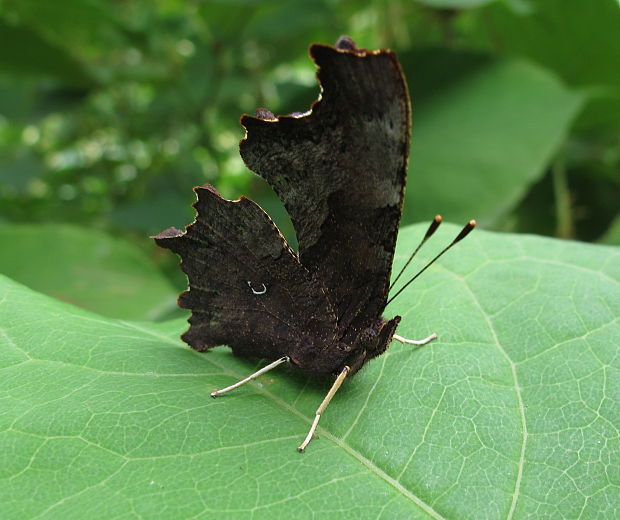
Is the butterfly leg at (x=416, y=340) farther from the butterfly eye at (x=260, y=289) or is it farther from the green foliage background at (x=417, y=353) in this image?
the butterfly eye at (x=260, y=289)

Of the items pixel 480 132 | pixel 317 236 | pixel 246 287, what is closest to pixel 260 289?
pixel 246 287

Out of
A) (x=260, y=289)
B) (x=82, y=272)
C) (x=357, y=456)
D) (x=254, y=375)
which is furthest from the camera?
(x=82, y=272)

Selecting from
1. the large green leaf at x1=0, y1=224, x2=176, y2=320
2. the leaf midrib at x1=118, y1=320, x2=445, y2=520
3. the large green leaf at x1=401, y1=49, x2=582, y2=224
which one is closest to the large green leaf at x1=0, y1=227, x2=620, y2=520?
the leaf midrib at x1=118, y1=320, x2=445, y2=520

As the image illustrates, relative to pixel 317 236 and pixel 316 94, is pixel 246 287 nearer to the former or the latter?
pixel 317 236

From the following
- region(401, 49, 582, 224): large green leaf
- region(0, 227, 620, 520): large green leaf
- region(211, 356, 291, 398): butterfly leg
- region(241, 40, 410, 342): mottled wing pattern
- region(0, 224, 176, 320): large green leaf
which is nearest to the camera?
region(0, 227, 620, 520): large green leaf

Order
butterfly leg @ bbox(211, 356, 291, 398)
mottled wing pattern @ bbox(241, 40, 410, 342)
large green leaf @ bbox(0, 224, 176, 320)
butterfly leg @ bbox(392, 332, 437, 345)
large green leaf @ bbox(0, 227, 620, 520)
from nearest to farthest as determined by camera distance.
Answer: large green leaf @ bbox(0, 227, 620, 520) → mottled wing pattern @ bbox(241, 40, 410, 342) → butterfly leg @ bbox(211, 356, 291, 398) → butterfly leg @ bbox(392, 332, 437, 345) → large green leaf @ bbox(0, 224, 176, 320)

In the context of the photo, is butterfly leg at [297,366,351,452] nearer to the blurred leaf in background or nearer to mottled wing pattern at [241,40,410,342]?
mottled wing pattern at [241,40,410,342]

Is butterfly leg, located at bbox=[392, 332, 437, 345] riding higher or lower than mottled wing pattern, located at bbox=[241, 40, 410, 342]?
lower
